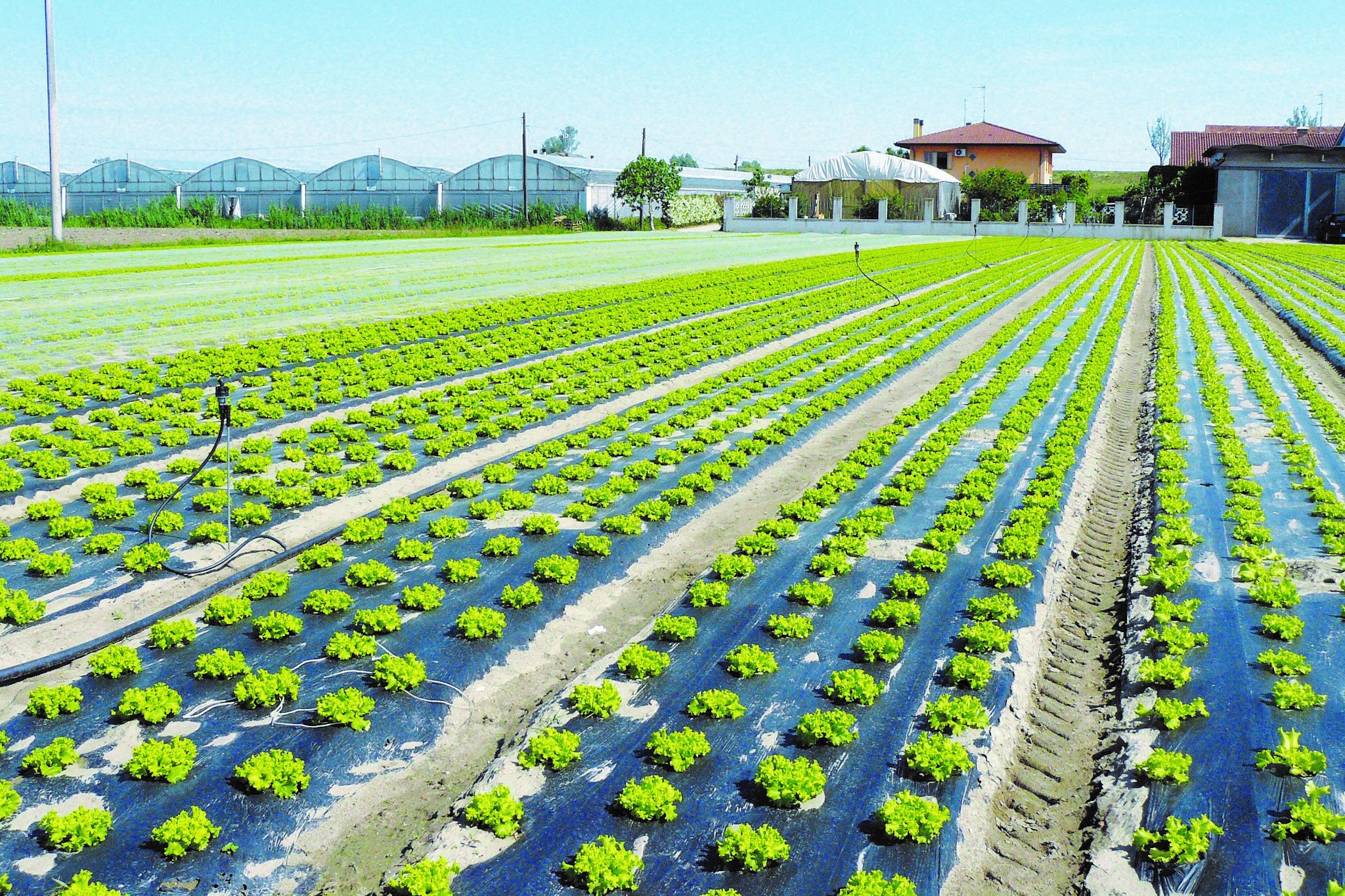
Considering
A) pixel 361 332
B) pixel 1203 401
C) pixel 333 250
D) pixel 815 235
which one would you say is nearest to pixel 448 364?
pixel 361 332

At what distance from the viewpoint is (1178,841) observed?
14.1ft

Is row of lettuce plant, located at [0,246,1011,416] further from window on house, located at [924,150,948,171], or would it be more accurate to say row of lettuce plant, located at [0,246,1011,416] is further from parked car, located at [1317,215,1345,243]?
window on house, located at [924,150,948,171]

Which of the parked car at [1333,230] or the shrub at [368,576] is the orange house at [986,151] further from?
the shrub at [368,576]

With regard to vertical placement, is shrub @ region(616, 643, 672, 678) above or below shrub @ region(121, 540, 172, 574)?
below

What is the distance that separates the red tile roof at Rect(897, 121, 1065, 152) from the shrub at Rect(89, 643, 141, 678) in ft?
300

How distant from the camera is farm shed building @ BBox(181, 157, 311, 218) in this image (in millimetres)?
58938

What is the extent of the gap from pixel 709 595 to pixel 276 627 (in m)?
2.48

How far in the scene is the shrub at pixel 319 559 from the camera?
7.21 meters

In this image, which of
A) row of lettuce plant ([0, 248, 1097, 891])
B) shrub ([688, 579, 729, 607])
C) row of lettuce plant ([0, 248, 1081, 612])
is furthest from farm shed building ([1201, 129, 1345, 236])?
row of lettuce plant ([0, 248, 1097, 891])

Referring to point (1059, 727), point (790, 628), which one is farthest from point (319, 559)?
point (1059, 727)

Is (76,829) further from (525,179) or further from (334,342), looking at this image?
(525,179)

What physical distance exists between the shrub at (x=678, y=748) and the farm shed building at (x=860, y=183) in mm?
64490

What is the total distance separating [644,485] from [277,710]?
4457 mm

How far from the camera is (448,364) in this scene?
14922 mm
